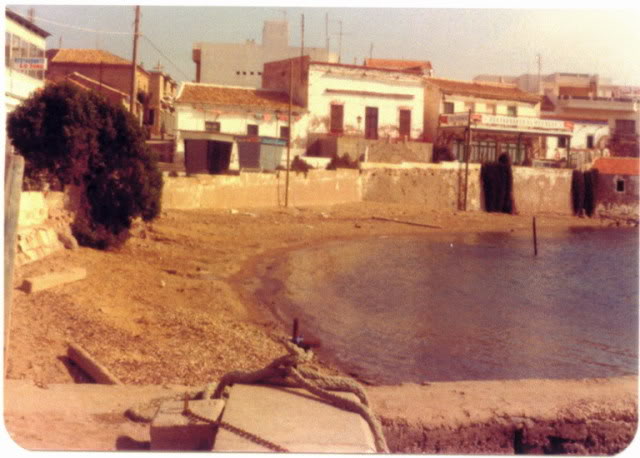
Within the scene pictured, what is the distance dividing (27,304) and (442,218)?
82.4ft

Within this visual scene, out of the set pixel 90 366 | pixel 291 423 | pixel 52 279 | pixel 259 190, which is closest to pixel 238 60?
pixel 259 190

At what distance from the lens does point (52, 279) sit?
1075cm

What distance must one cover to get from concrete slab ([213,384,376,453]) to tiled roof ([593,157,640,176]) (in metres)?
35.7

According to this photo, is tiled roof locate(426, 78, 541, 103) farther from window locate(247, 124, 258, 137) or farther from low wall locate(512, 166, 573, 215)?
window locate(247, 124, 258, 137)

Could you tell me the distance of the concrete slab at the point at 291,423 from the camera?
4.93 metres

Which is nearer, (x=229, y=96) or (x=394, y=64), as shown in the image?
(x=229, y=96)

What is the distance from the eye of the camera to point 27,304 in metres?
9.55

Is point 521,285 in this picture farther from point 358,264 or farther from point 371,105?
point 371,105

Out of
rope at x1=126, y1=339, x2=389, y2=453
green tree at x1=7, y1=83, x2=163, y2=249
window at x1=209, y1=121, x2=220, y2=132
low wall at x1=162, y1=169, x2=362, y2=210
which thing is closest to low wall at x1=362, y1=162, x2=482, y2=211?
low wall at x1=162, y1=169, x2=362, y2=210

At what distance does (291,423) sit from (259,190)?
23.4 m

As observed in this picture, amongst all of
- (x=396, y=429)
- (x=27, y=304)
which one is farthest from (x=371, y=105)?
(x=396, y=429)

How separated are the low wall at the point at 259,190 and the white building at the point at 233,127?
1311 millimetres

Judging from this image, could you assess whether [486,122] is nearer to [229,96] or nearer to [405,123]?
[405,123]

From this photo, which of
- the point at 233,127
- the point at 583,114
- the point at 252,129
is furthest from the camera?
the point at 583,114
